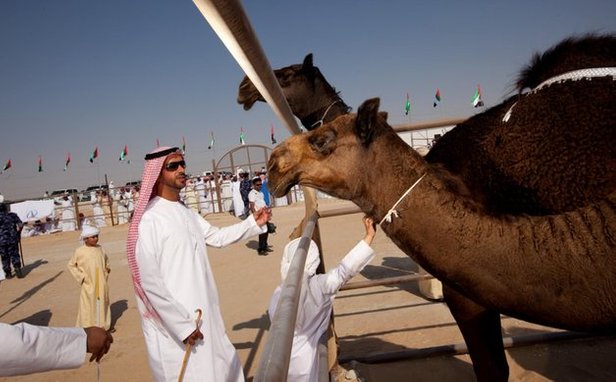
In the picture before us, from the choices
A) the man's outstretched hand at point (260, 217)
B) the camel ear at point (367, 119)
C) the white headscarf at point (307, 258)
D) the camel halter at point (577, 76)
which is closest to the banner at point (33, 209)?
the man's outstretched hand at point (260, 217)

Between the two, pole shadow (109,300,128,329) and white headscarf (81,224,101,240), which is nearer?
white headscarf (81,224,101,240)

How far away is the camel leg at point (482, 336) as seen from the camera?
2244mm

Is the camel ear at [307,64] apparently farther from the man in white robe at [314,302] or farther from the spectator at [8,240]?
the spectator at [8,240]

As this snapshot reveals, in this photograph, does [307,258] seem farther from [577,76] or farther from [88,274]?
[88,274]

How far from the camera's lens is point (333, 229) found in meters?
13.0

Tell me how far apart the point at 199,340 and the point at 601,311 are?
200 centimetres

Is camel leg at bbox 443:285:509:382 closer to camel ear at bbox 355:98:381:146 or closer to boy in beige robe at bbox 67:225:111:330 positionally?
camel ear at bbox 355:98:381:146

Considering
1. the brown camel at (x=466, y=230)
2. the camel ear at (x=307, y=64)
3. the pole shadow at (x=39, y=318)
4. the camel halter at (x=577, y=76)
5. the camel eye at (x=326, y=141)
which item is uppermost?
the camel ear at (x=307, y=64)

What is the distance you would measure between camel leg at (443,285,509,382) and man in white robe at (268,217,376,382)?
0.60 m

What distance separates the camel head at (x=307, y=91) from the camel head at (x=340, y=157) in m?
2.21

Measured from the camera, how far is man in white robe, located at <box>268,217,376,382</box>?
255 cm

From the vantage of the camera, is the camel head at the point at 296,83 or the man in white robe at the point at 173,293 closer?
the man in white robe at the point at 173,293

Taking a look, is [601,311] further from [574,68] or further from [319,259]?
[319,259]

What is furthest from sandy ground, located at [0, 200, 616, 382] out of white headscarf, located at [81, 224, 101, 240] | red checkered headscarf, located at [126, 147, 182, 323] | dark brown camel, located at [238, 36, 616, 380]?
red checkered headscarf, located at [126, 147, 182, 323]
